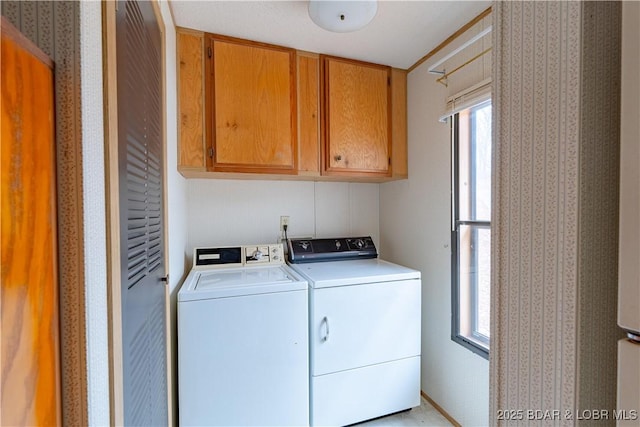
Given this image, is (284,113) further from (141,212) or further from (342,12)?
(141,212)

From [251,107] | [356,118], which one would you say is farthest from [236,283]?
[356,118]

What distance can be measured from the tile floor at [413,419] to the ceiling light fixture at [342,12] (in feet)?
7.64

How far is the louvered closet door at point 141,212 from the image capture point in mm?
718

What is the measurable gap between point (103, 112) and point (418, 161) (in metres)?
1.88

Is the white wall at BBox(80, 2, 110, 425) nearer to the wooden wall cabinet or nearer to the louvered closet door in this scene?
the louvered closet door

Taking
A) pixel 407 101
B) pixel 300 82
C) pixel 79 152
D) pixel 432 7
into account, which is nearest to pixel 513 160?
pixel 79 152

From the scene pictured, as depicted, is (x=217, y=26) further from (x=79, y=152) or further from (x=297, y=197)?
(x=79, y=152)

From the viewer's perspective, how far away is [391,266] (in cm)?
202

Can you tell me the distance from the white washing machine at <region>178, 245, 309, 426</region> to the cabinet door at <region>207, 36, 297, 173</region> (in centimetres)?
76

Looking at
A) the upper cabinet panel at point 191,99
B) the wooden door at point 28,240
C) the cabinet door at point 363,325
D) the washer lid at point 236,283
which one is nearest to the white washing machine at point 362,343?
the cabinet door at point 363,325

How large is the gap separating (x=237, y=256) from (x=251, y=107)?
40.7 inches

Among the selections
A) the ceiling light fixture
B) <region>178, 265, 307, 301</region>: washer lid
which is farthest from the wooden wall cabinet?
<region>178, 265, 307, 301</region>: washer lid

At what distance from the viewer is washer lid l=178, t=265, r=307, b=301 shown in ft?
4.81

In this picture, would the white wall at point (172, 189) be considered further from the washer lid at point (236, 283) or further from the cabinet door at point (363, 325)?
the cabinet door at point (363, 325)
